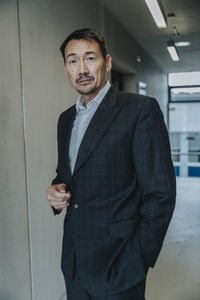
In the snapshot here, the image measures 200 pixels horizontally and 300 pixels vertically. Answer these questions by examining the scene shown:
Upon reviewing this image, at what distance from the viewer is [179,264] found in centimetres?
317

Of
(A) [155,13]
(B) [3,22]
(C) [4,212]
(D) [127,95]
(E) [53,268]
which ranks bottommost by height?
(E) [53,268]

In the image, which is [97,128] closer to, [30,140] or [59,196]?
[59,196]

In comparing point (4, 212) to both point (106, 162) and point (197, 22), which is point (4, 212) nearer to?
point (106, 162)

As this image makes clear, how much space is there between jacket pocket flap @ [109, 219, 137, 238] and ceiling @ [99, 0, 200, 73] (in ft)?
10.4

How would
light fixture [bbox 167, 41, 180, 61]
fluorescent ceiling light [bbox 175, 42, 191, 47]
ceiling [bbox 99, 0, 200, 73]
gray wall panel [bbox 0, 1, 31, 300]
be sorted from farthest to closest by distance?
fluorescent ceiling light [bbox 175, 42, 191, 47]
light fixture [bbox 167, 41, 180, 61]
ceiling [bbox 99, 0, 200, 73]
gray wall panel [bbox 0, 1, 31, 300]

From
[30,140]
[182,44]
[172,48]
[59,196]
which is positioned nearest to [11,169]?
[30,140]

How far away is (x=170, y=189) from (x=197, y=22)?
14.1ft

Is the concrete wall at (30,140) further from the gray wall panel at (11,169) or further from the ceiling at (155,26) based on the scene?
the ceiling at (155,26)

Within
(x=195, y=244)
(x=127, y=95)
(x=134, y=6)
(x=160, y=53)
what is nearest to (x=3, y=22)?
(x=127, y=95)

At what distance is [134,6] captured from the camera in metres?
3.89

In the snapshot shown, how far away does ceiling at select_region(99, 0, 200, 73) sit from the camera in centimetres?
385

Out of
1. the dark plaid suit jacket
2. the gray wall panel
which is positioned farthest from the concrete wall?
the dark plaid suit jacket

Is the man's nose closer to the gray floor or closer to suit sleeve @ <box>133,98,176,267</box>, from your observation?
suit sleeve @ <box>133,98,176,267</box>

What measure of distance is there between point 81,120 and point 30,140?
0.80 meters
